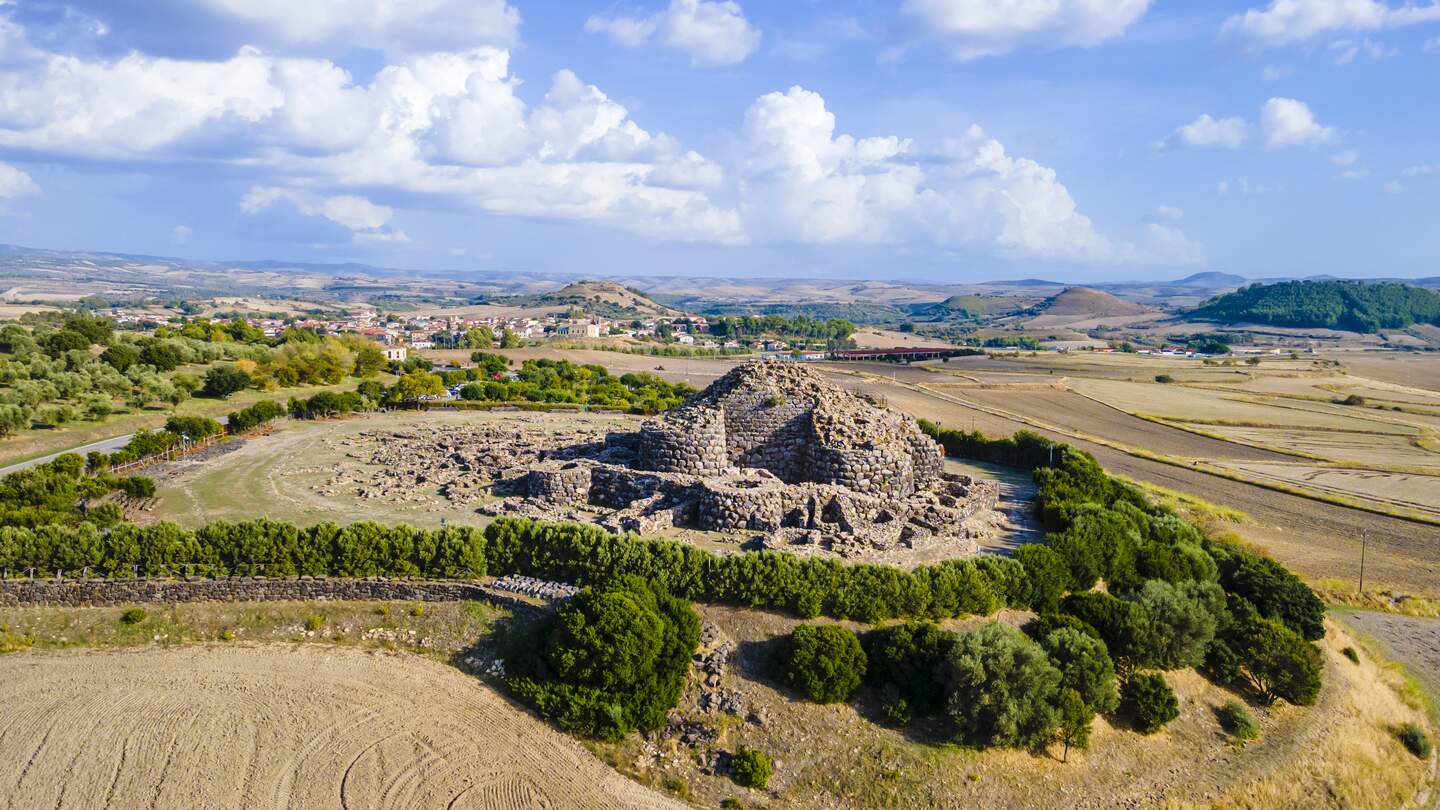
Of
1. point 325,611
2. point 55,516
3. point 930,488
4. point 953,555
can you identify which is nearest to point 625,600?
point 325,611

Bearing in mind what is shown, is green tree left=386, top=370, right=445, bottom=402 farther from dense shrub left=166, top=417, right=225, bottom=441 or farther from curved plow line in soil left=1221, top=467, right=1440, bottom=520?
curved plow line in soil left=1221, top=467, right=1440, bottom=520

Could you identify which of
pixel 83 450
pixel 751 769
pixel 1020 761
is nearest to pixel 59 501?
pixel 83 450

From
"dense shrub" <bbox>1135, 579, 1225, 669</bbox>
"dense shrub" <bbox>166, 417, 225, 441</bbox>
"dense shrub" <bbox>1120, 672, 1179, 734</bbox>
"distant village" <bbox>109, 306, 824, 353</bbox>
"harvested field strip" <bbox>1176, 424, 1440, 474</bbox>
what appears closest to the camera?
"dense shrub" <bbox>1120, 672, 1179, 734</bbox>

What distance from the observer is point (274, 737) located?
60.0 feet

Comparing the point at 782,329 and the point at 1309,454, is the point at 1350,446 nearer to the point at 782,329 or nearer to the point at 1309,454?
the point at 1309,454

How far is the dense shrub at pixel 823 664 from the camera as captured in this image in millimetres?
19578

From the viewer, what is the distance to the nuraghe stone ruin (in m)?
26.9

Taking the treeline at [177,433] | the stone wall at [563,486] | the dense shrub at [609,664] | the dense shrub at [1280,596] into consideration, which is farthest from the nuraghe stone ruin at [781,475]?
the treeline at [177,433]

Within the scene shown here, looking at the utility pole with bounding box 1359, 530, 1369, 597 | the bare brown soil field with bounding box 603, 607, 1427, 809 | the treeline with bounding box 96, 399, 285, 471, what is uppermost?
the treeline with bounding box 96, 399, 285, 471

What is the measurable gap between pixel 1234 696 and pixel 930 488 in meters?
12.2

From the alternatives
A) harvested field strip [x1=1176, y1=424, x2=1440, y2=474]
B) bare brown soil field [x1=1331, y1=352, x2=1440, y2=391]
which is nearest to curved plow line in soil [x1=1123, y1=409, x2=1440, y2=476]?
harvested field strip [x1=1176, y1=424, x2=1440, y2=474]

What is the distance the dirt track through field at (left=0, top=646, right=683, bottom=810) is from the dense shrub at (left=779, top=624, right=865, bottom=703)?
14.2 feet

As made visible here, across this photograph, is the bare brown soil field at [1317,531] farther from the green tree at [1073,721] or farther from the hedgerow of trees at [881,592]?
the green tree at [1073,721]

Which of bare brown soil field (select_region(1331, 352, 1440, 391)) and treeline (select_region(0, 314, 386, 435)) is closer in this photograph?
treeline (select_region(0, 314, 386, 435))
